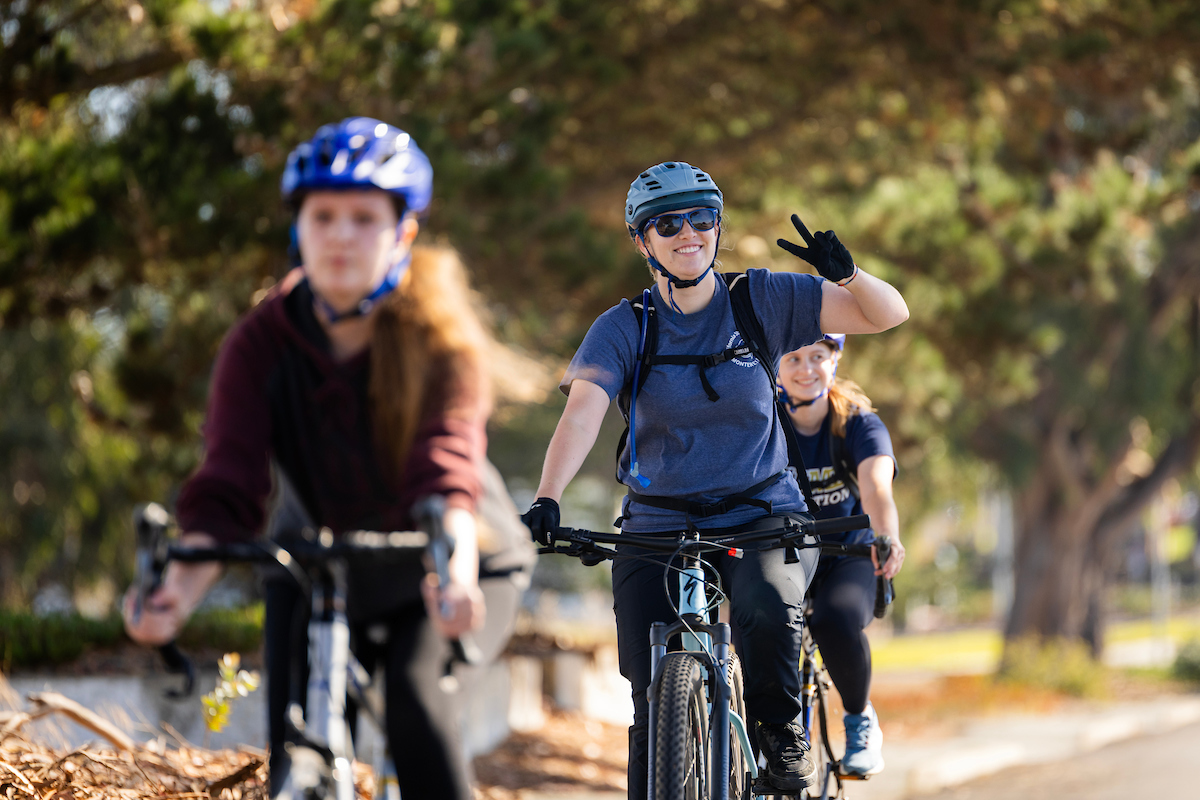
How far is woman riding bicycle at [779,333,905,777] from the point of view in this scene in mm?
4676

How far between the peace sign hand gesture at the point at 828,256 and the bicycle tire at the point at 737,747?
120 centimetres

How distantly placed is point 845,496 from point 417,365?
8.97 feet

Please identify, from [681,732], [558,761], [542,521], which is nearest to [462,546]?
[542,521]

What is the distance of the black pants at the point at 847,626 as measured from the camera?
468 centimetres

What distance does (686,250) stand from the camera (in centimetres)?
391

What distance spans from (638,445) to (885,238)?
1046 centimetres

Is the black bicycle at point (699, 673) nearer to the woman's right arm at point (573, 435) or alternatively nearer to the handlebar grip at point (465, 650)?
the woman's right arm at point (573, 435)

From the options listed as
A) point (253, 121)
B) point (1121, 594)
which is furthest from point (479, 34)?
point (1121, 594)

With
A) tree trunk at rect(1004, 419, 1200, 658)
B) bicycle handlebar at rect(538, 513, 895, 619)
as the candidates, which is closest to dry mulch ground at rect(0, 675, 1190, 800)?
bicycle handlebar at rect(538, 513, 895, 619)

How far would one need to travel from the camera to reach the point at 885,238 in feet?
45.4

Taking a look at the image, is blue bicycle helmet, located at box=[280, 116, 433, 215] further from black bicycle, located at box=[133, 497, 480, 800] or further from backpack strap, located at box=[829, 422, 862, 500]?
backpack strap, located at box=[829, 422, 862, 500]

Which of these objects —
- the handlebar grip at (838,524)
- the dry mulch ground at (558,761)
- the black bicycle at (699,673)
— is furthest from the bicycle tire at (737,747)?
the dry mulch ground at (558,761)

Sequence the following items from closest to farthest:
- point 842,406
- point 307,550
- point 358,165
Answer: point 307,550 → point 358,165 → point 842,406

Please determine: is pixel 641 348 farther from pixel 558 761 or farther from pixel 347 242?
pixel 558 761
